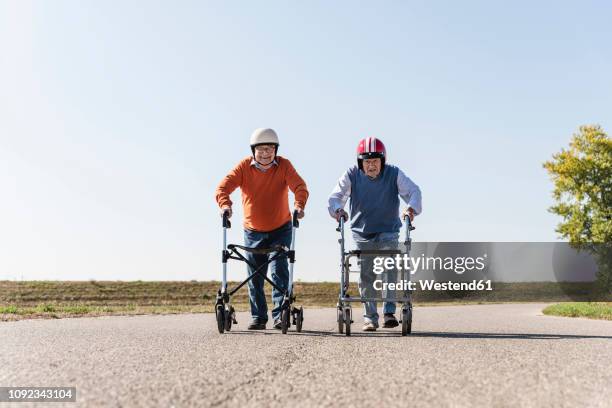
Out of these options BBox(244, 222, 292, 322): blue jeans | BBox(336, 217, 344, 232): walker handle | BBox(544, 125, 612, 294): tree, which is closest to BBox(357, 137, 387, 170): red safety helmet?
BBox(336, 217, 344, 232): walker handle

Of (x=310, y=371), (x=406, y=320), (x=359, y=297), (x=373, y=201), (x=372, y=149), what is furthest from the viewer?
(x=373, y=201)

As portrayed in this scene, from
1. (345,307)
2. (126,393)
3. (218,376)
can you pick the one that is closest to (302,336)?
(345,307)

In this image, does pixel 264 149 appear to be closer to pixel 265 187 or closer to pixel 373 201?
pixel 265 187

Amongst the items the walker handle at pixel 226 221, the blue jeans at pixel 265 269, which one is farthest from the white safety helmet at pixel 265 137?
the blue jeans at pixel 265 269

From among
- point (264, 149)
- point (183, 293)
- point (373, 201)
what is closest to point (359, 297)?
point (373, 201)

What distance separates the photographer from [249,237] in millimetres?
8062

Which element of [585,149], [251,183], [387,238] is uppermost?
[585,149]

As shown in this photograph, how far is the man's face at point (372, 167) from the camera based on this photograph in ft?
25.7

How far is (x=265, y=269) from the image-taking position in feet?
26.0

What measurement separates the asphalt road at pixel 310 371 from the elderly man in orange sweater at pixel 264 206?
5.52 ft

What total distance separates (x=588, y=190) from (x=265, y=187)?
3032 centimetres

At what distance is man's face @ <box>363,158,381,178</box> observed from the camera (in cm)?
783

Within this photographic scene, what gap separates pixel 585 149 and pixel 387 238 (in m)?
30.5

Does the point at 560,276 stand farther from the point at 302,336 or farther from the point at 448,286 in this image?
the point at 302,336
